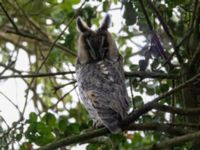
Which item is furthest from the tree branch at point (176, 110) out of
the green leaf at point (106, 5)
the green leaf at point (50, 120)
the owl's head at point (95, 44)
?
the green leaf at point (106, 5)

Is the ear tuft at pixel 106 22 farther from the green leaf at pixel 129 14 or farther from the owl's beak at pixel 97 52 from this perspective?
the green leaf at pixel 129 14

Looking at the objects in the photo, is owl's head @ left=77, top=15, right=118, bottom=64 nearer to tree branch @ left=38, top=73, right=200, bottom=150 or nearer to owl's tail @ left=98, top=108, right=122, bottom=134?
owl's tail @ left=98, top=108, right=122, bottom=134

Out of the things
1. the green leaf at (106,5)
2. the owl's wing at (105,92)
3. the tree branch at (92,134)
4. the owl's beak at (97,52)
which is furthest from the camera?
the green leaf at (106,5)

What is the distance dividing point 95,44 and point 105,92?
474 millimetres

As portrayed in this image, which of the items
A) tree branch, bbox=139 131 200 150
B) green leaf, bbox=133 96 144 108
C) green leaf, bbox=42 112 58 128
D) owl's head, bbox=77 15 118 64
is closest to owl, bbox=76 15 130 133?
owl's head, bbox=77 15 118 64

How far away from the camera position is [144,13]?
3.14 metres

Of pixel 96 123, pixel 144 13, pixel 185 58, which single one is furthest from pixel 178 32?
pixel 96 123

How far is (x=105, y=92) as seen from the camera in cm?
321

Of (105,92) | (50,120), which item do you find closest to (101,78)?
(105,92)

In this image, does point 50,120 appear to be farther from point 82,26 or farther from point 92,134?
point 82,26

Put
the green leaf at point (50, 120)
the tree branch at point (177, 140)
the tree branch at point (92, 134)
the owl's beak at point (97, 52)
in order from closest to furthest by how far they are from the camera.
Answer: the tree branch at point (177, 140), the tree branch at point (92, 134), the green leaf at point (50, 120), the owl's beak at point (97, 52)

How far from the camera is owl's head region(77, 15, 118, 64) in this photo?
3562 millimetres

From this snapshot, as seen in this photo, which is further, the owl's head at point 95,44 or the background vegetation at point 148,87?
the owl's head at point 95,44

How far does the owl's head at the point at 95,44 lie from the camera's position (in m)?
3.56
